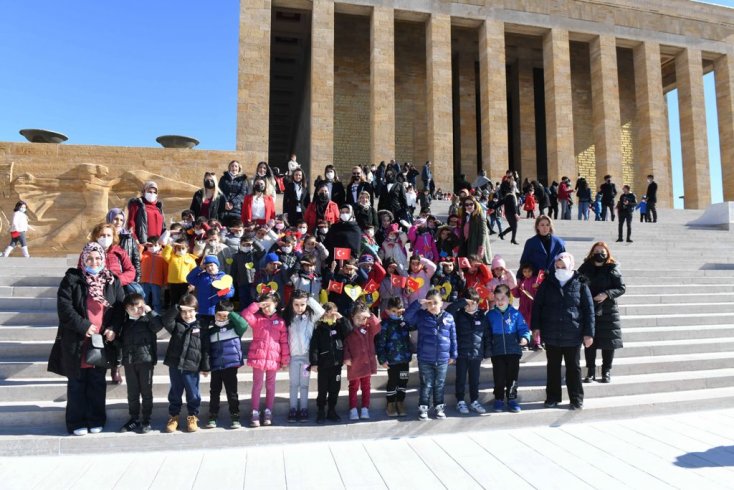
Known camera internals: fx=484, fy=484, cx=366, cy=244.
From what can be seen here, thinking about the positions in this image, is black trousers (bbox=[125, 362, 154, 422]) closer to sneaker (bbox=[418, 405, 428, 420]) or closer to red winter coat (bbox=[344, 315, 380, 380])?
red winter coat (bbox=[344, 315, 380, 380])

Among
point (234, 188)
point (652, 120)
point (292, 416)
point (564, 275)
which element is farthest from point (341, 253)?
point (652, 120)

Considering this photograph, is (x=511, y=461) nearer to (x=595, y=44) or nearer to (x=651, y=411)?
(x=651, y=411)

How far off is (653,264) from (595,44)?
17171 mm

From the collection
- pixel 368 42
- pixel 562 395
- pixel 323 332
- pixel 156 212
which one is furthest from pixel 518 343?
pixel 368 42

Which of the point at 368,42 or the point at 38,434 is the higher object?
the point at 368,42

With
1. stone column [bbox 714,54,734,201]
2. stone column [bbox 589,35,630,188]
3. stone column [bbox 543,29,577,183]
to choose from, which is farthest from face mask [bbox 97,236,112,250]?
stone column [bbox 714,54,734,201]

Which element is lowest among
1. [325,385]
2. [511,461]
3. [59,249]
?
[511,461]

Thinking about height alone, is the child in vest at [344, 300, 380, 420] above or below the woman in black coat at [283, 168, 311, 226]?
below

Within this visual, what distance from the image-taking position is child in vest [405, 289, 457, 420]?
5.00 m

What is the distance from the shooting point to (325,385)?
16.2 feet

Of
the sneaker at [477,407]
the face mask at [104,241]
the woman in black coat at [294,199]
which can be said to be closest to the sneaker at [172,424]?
the face mask at [104,241]

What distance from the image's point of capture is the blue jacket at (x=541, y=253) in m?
6.27

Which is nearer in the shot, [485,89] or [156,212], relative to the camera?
[156,212]

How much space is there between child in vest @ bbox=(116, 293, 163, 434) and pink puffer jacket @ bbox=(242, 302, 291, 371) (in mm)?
898
